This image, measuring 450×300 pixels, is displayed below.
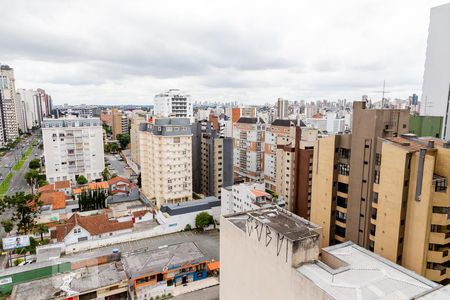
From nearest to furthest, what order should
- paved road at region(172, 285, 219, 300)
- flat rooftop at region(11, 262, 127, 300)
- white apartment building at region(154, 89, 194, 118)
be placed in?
flat rooftop at region(11, 262, 127, 300) < paved road at region(172, 285, 219, 300) < white apartment building at region(154, 89, 194, 118)

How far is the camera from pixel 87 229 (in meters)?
31.3

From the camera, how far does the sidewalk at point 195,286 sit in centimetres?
2461

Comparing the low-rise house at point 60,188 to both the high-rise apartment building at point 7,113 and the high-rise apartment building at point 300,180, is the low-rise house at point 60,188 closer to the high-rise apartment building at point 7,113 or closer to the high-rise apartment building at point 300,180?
the high-rise apartment building at point 300,180

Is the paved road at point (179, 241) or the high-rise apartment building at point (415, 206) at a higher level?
the high-rise apartment building at point (415, 206)

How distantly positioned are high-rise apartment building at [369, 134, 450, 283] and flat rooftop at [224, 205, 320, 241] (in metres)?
3.84

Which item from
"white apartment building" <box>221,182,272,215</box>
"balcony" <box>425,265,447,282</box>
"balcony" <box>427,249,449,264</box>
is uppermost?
"balcony" <box>427,249,449,264</box>

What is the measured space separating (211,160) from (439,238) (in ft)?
107

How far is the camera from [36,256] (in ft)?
89.6

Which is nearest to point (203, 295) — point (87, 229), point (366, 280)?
point (87, 229)

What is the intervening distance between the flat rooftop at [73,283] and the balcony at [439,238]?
69.9 ft

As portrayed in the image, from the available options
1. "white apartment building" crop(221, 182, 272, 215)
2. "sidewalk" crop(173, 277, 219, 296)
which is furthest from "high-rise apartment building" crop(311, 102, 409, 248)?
"white apartment building" crop(221, 182, 272, 215)

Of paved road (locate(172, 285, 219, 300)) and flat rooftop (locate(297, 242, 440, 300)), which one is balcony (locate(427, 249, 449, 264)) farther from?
paved road (locate(172, 285, 219, 300))

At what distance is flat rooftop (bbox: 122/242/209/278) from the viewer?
Answer: 2438 cm

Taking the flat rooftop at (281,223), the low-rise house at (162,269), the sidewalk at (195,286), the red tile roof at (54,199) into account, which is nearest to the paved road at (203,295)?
the sidewalk at (195,286)
